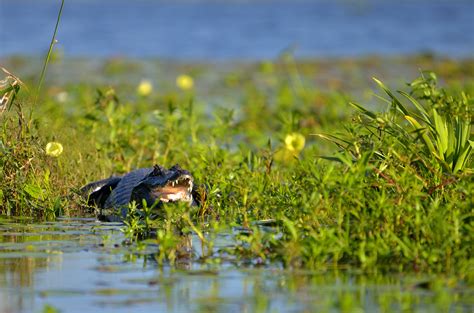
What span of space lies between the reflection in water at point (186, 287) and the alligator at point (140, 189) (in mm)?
1282

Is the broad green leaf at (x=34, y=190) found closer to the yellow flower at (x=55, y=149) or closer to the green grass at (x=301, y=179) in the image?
the green grass at (x=301, y=179)

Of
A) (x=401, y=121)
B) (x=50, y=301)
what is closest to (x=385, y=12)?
(x=401, y=121)

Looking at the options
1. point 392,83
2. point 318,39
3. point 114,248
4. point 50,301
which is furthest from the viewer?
point 318,39

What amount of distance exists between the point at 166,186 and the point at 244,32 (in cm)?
1984

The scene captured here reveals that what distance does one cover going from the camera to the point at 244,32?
86.0 ft

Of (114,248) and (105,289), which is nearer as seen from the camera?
(105,289)

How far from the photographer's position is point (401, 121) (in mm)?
8258

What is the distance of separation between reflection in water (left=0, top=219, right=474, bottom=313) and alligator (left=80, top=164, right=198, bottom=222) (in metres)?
1.28

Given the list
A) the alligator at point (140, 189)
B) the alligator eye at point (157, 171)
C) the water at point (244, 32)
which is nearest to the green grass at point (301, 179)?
the alligator at point (140, 189)

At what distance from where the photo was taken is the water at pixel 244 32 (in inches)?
862

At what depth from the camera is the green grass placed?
4.88 metres

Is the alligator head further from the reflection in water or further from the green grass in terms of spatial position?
the reflection in water

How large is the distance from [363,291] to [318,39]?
793 inches

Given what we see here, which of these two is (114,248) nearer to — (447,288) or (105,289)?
(105,289)
